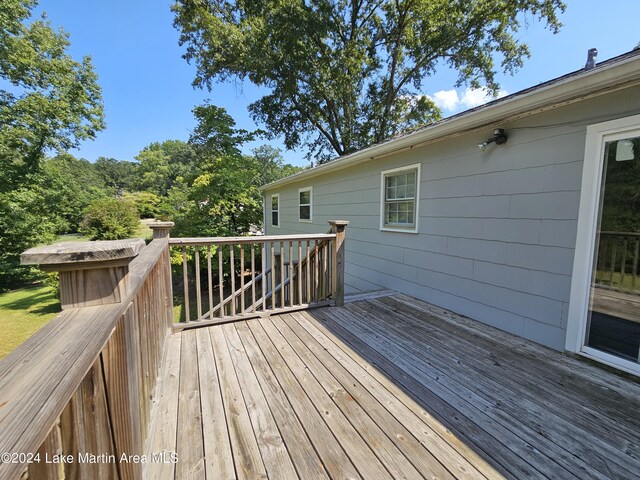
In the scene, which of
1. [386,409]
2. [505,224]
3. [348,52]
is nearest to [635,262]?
[505,224]

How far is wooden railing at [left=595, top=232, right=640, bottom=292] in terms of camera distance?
259 centimetres

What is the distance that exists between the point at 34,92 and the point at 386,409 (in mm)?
16995

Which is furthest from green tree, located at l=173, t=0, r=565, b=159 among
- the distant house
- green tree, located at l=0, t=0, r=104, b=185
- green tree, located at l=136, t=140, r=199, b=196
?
green tree, located at l=136, t=140, r=199, b=196

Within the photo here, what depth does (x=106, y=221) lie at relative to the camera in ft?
50.6

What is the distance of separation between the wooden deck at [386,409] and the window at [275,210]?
25.8 feet

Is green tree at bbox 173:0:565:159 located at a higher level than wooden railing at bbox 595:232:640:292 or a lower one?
higher

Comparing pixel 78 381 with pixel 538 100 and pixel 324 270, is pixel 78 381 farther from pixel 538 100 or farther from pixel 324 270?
pixel 538 100

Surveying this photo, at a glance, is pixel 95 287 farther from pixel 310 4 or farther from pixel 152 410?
pixel 310 4

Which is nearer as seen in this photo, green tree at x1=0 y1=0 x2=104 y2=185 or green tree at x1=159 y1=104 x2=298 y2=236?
green tree at x1=159 y1=104 x2=298 y2=236

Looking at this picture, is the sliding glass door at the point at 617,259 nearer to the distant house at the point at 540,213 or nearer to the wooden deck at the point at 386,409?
the distant house at the point at 540,213

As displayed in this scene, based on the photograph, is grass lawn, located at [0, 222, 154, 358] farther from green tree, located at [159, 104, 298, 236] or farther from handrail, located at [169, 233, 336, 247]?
handrail, located at [169, 233, 336, 247]

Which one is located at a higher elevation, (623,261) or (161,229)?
(161,229)

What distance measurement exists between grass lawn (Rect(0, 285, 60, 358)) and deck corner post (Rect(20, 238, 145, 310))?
7.06 m

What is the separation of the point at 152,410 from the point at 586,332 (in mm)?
3585
